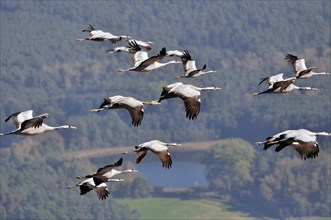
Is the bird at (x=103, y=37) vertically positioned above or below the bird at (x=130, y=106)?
above

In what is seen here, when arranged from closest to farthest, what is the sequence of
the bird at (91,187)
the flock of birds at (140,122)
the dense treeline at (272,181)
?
the flock of birds at (140,122)
the bird at (91,187)
the dense treeline at (272,181)

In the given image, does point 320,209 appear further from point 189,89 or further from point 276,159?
point 189,89

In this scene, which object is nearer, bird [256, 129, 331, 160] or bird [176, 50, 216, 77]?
bird [256, 129, 331, 160]

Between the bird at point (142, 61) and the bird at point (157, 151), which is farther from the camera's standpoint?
the bird at point (142, 61)

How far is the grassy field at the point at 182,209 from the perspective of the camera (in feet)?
519

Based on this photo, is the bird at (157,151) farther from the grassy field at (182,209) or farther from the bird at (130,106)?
the grassy field at (182,209)

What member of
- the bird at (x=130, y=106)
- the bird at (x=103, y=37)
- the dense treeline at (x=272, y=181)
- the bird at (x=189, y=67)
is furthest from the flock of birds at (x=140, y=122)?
the dense treeline at (x=272, y=181)

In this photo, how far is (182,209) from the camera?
160 m

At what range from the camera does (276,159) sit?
179 metres

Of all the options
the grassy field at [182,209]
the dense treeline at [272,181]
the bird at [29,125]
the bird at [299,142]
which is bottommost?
the bird at [299,142]

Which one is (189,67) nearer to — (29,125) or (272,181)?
(29,125)

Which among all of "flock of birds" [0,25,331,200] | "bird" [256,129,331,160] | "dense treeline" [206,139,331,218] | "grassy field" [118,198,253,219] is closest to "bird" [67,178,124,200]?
"flock of birds" [0,25,331,200]

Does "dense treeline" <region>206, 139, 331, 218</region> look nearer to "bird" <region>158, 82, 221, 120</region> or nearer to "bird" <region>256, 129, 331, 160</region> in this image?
"bird" <region>158, 82, 221, 120</region>

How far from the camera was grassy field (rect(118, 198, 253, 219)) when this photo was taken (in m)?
158
